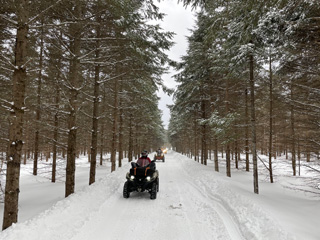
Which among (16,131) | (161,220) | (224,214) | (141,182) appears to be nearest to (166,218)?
(161,220)

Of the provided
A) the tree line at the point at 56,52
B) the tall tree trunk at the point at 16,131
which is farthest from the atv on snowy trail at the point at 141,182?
the tall tree trunk at the point at 16,131

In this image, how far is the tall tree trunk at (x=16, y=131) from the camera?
4.24 metres

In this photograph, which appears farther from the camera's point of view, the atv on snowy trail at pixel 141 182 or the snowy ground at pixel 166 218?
the atv on snowy trail at pixel 141 182

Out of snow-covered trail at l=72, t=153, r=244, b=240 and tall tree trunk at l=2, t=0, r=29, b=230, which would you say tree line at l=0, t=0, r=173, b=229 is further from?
snow-covered trail at l=72, t=153, r=244, b=240

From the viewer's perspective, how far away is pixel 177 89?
61.4 feet

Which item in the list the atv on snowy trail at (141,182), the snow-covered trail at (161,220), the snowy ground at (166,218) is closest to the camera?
the snowy ground at (166,218)

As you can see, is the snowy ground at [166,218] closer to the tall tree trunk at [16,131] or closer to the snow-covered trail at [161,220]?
the snow-covered trail at [161,220]

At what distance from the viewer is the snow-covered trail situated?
167 inches

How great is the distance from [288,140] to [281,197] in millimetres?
2436

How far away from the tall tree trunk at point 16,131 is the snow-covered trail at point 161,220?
1787 millimetres

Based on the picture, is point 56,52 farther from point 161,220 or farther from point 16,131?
point 161,220

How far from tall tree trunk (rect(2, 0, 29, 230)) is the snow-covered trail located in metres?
1.79

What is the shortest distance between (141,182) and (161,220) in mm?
2381

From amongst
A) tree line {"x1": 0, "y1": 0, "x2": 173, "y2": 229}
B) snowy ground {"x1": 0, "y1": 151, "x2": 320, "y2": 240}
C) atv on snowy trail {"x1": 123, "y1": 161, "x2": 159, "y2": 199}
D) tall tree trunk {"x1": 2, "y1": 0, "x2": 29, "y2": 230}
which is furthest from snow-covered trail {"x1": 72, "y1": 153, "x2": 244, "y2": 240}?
tree line {"x1": 0, "y1": 0, "x2": 173, "y2": 229}
